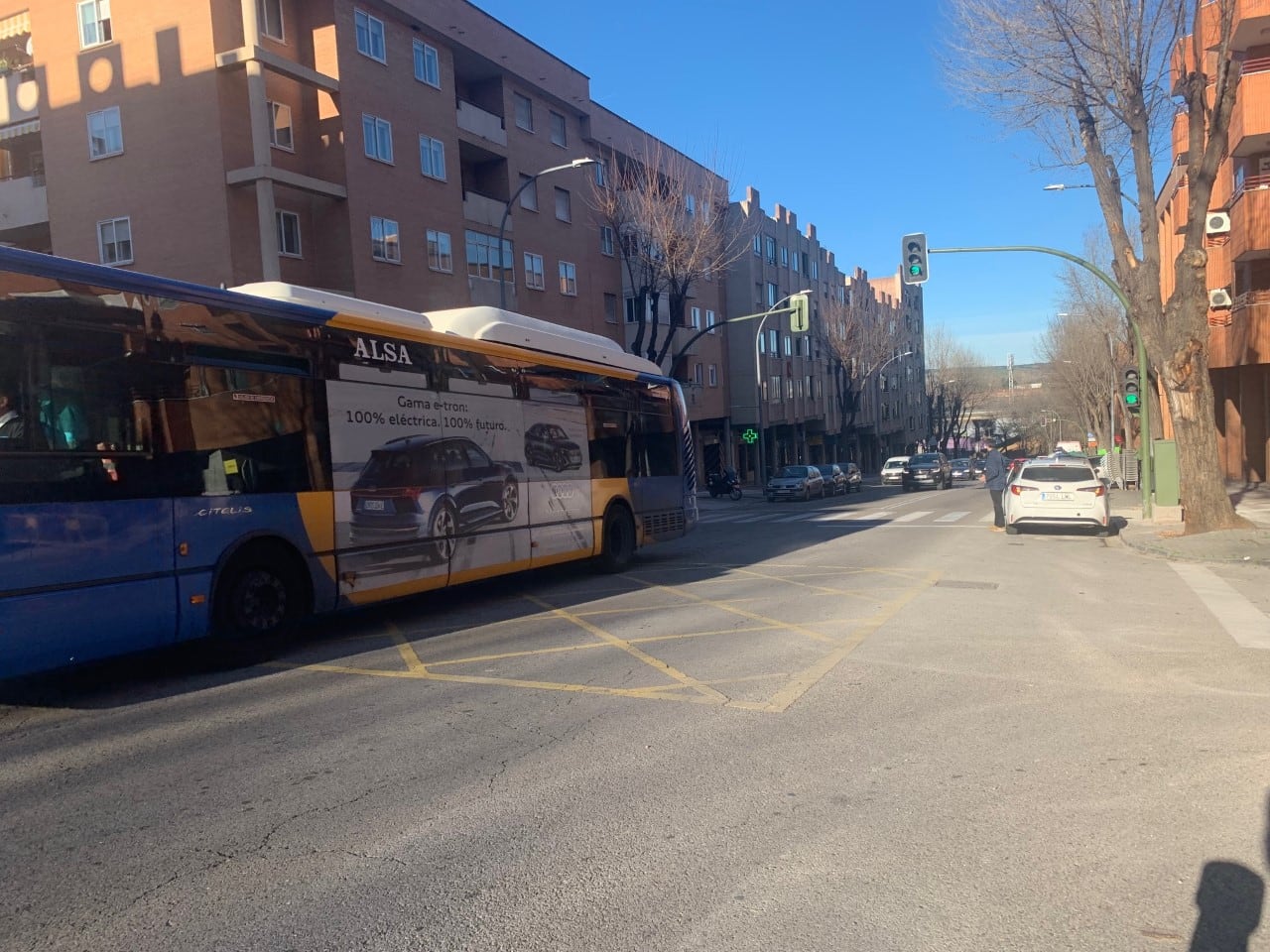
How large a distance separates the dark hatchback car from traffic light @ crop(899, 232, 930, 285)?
1037cm

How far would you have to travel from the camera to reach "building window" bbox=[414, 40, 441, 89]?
2672 cm

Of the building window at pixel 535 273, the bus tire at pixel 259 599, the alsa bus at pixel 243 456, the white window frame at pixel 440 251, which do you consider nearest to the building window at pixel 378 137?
the white window frame at pixel 440 251

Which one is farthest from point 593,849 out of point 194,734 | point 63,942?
point 194,734

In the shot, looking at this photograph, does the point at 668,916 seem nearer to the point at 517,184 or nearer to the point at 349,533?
the point at 349,533

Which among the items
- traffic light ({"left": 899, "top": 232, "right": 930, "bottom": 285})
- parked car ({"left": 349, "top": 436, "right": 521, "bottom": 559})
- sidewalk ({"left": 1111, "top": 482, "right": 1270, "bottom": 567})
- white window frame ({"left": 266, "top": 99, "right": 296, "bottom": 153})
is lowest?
sidewalk ({"left": 1111, "top": 482, "right": 1270, "bottom": 567})

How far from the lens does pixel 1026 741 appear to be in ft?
17.9

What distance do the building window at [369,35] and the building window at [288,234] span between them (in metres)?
4.95

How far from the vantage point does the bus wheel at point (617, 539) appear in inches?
540

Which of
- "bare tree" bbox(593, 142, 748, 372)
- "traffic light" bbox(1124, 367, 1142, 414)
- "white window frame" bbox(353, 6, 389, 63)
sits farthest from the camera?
"bare tree" bbox(593, 142, 748, 372)

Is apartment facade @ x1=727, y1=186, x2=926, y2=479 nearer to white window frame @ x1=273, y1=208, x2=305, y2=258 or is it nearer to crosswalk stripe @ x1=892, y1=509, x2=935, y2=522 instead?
crosswalk stripe @ x1=892, y1=509, x2=935, y2=522

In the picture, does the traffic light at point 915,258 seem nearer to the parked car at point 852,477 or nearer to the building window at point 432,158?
the building window at point 432,158

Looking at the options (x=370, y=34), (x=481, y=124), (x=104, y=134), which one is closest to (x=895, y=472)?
(x=481, y=124)

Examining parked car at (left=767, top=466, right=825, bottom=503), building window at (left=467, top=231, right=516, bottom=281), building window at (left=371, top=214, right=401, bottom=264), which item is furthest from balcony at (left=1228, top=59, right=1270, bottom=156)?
building window at (left=371, top=214, right=401, bottom=264)

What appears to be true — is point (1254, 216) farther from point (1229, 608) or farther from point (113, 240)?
point (113, 240)
